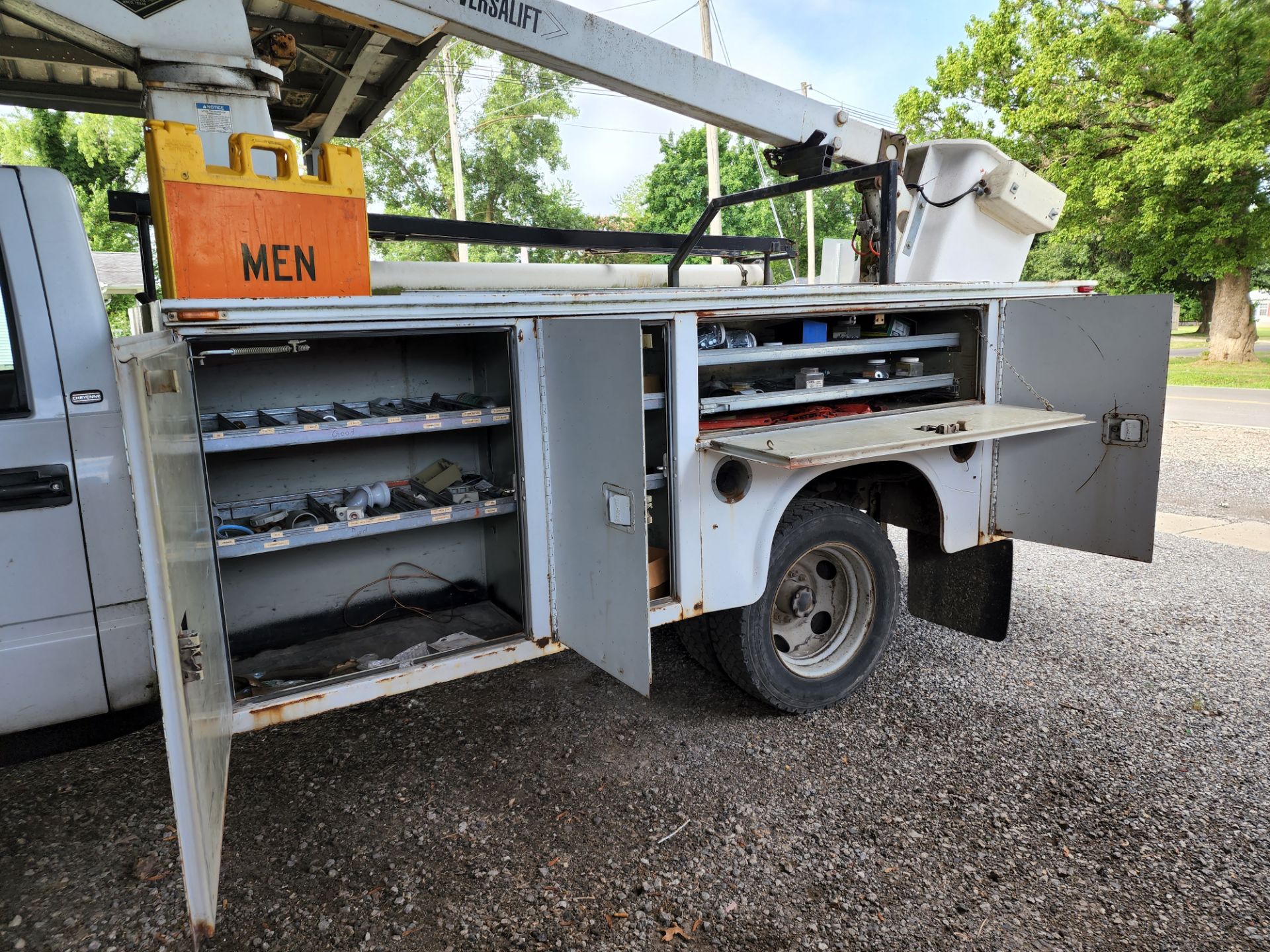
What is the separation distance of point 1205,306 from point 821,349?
37492mm

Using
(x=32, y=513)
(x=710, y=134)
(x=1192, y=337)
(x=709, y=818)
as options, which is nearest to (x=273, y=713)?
(x=32, y=513)

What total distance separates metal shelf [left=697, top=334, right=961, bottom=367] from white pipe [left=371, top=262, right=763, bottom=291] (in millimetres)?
577

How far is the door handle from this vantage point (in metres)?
2.55

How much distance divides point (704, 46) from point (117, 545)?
20089 millimetres

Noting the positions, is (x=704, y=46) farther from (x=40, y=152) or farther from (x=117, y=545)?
(x=117, y=545)

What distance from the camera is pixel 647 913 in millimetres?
2545

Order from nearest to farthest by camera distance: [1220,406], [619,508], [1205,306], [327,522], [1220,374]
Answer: [619,508], [327,522], [1220,406], [1220,374], [1205,306]

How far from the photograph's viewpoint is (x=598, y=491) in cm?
299

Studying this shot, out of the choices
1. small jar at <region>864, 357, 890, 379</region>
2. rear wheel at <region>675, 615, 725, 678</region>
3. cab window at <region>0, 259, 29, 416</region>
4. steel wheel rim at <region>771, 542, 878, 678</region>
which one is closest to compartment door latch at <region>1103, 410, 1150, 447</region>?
small jar at <region>864, 357, 890, 379</region>

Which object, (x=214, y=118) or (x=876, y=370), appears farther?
(x=876, y=370)

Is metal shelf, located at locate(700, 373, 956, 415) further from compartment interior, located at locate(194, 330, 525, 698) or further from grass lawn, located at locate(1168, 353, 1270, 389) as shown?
grass lawn, located at locate(1168, 353, 1270, 389)

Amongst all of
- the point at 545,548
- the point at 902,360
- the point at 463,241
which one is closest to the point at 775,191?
the point at 902,360

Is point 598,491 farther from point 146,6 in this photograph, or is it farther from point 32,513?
point 146,6

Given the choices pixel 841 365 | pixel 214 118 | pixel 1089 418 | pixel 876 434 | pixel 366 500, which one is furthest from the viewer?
pixel 841 365
